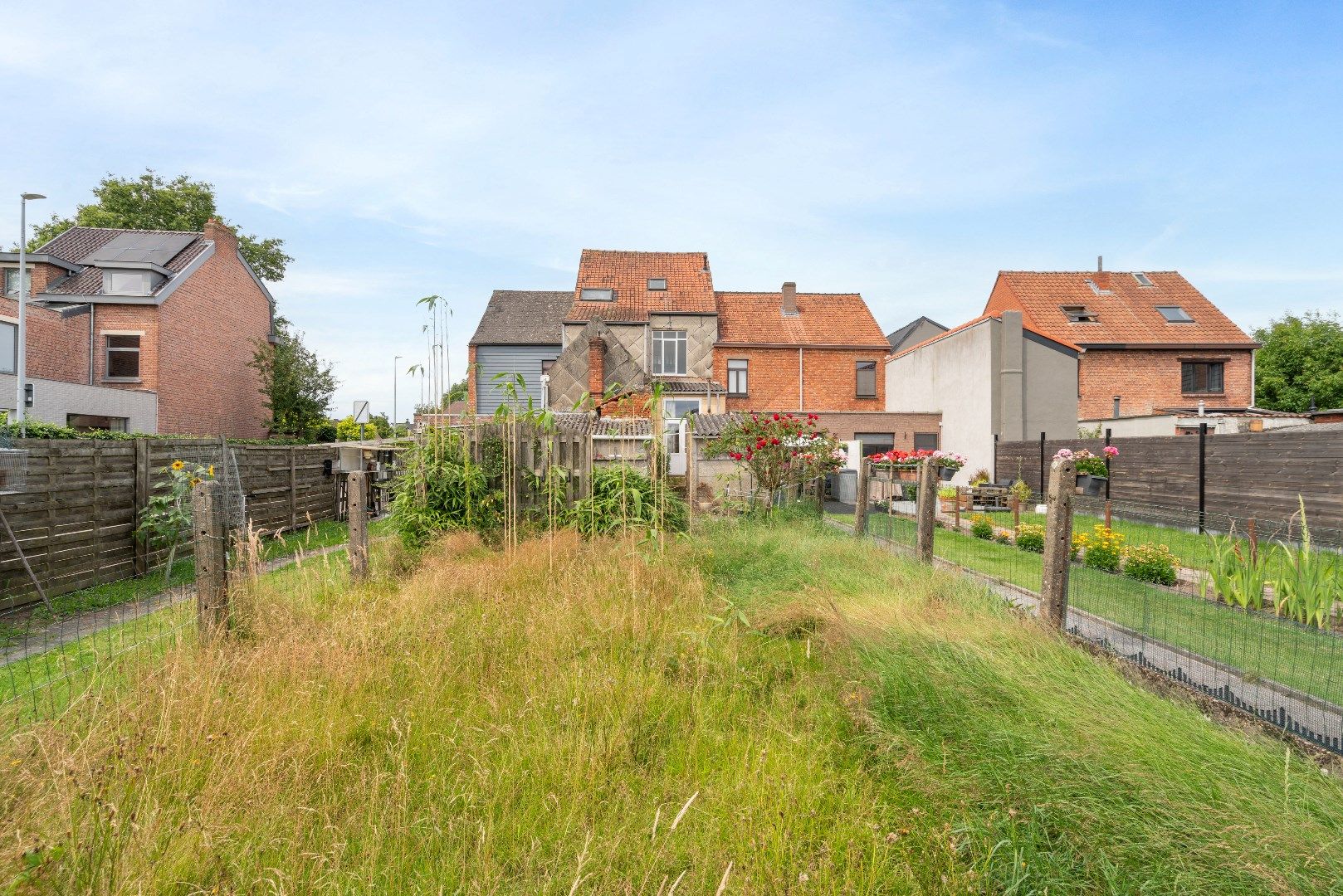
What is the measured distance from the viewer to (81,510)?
8.02 metres

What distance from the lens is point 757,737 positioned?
3.38 meters

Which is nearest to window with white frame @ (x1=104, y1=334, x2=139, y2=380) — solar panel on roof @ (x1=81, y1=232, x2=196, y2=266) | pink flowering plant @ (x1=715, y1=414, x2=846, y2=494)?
solar panel on roof @ (x1=81, y1=232, x2=196, y2=266)

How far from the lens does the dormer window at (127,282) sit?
23844 millimetres

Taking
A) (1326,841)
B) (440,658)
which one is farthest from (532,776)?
(1326,841)

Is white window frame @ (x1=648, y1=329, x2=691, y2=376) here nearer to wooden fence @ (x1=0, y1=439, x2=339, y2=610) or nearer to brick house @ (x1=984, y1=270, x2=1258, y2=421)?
brick house @ (x1=984, y1=270, x2=1258, y2=421)

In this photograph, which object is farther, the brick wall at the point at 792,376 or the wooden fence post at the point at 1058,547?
the brick wall at the point at 792,376

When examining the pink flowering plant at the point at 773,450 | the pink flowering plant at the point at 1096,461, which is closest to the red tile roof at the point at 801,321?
the pink flowering plant at the point at 1096,461

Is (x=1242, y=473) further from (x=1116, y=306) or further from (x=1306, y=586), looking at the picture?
(x=1116, y=306)

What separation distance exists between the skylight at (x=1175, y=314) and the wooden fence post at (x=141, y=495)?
35038mm

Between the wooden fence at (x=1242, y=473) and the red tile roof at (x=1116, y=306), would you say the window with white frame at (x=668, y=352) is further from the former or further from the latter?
the wooden fence at (x=1242, y=473)

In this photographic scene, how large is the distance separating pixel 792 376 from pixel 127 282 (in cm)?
2534

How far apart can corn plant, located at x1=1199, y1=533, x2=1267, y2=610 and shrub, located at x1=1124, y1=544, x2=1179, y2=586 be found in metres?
0.82

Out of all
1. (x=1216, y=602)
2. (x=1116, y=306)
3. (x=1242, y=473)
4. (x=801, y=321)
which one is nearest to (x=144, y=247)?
(x=801, y=321)

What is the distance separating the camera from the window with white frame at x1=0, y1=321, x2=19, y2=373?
21234 mm
